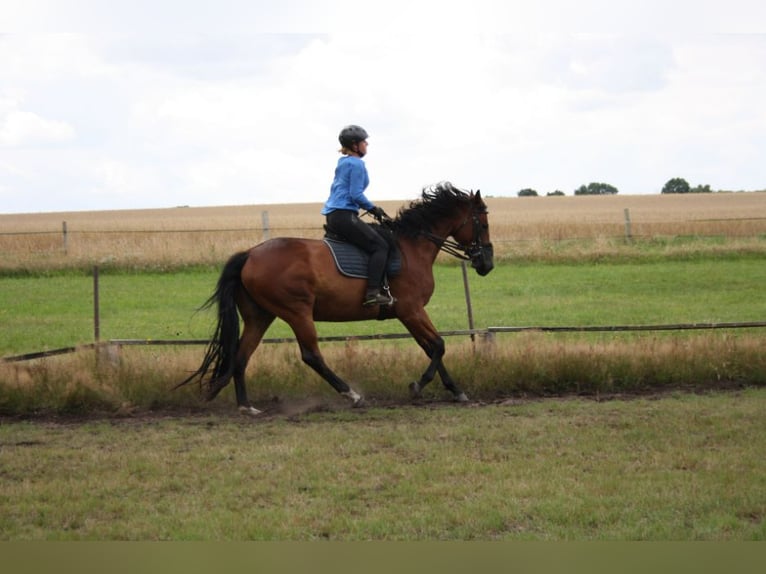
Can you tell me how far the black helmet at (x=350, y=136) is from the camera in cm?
959

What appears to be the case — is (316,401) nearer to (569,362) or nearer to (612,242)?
(569,362)

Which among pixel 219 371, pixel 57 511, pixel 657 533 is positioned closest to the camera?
pixel 657 533

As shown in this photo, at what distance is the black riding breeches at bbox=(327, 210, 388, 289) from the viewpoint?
31.6ft

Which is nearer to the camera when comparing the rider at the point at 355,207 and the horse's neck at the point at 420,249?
the rider at the point at 355,207

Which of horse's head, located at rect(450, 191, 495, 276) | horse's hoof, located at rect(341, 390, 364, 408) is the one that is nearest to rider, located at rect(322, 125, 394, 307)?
horse's hoof, located at rect(341, 390, 364, 408)

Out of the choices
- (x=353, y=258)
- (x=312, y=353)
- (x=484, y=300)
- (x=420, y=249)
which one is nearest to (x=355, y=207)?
(x=353, y=258)

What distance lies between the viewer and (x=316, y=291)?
958cm

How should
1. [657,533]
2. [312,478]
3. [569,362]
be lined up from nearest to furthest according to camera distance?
1. [657,533]
2. [312,478]
3. [569,362]

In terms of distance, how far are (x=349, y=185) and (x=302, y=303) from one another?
131cm

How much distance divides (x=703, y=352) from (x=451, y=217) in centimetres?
327

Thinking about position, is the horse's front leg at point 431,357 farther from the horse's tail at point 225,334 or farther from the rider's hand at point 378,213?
the horse's tail at point 225,334

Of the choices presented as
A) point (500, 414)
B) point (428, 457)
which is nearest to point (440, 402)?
point (500, 414)

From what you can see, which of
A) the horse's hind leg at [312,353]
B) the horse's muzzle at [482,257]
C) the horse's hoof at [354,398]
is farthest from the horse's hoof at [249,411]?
the horse's muzzle at [482,257]

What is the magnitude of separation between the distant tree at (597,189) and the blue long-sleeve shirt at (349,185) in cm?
8522
